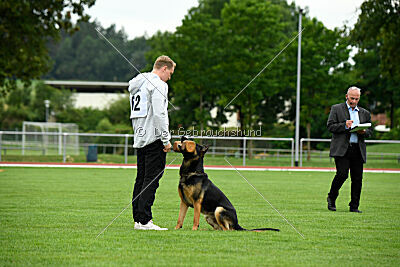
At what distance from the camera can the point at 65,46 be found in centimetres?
3341

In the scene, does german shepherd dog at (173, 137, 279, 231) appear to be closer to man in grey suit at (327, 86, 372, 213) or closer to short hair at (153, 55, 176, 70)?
short hair at (153, 55, 176, 70)

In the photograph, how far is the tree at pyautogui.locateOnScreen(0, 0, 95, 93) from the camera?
23734mm

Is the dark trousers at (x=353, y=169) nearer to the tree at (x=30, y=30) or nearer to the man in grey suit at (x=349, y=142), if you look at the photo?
the man in grey suit at (x=349, y=142)

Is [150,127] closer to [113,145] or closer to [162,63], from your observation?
[162,63]

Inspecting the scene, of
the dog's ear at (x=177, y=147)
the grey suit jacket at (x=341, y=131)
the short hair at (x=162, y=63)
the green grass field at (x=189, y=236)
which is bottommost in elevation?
the green grass field at (x=189, y=236)

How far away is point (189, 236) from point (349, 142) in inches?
155

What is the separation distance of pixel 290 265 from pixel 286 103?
42677mm

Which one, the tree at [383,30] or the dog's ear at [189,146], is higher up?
the tree at [383,30]

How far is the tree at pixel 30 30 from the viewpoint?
77.9 feet

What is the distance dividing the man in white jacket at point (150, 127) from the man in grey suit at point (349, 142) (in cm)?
349

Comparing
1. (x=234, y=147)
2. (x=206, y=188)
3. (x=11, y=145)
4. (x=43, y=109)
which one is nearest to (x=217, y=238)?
(x=206, y=188)

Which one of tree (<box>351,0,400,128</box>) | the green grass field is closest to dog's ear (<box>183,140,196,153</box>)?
the green grass field

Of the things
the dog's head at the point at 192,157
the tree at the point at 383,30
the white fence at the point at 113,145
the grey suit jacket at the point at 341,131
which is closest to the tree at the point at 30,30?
the white fence at the point at 113,145

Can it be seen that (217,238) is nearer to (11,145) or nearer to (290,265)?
(290,265)
